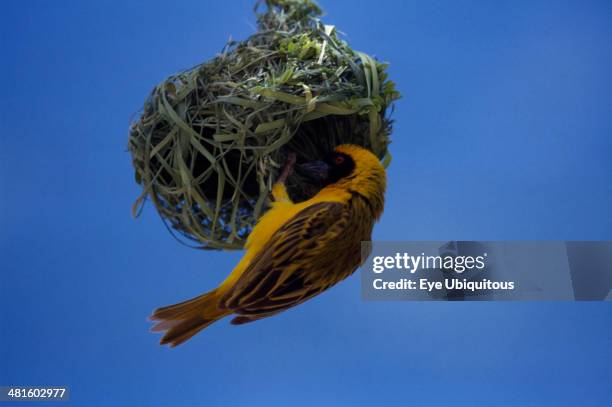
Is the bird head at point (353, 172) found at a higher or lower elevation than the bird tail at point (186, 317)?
higher

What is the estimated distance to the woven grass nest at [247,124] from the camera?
3.70 feet

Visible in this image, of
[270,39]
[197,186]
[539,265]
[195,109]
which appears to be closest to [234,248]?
[197,186]

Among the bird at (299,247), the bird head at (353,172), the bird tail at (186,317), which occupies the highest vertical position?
the bird head at (353,172)

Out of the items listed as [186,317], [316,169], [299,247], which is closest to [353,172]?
[316,169]

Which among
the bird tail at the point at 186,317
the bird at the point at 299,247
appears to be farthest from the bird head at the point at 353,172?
the bird tail at the point at 186,317

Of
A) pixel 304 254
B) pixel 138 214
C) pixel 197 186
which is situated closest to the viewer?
pixel 304 254

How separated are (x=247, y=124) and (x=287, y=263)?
0.77ft

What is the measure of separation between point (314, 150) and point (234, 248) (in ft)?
0.84

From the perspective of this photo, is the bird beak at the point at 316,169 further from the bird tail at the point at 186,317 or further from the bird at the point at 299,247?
the bird tail at the point at 186,317

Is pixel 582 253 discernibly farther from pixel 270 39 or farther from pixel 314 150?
pixel 270 39

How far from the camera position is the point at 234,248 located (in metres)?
1.33

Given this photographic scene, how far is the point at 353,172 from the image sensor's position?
1.16 m
